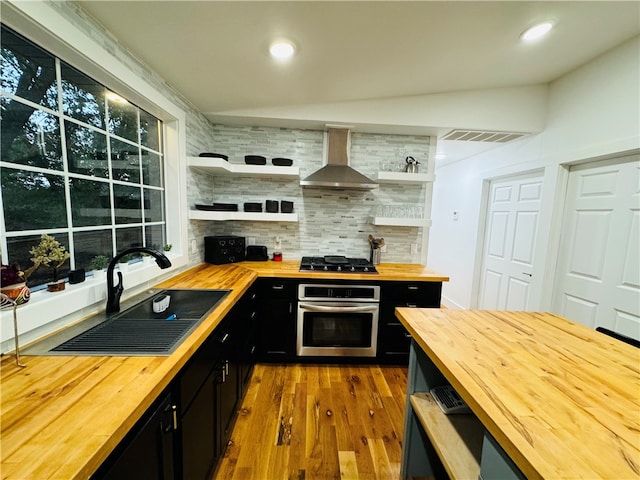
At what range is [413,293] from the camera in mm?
2463

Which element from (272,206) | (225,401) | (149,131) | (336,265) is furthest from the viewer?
(272,206)

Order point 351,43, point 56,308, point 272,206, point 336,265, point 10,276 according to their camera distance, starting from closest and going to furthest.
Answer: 1. point 10,276
2. point 56,308
3. point 351,43
4. point 336,265
5. point 272,206

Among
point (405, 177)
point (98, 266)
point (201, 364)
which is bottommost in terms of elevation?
point (201, 364)

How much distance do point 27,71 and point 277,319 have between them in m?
2.16

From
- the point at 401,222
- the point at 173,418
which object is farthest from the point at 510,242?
the point at 173,418

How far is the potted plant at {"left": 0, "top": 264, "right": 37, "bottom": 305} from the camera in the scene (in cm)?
90

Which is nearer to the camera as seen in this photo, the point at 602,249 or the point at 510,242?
the point at 602,249

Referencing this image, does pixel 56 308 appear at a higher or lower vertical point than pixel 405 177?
lower

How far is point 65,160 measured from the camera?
1.27 meters

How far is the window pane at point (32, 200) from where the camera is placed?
1.04 m

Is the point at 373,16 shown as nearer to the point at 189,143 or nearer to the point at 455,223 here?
the point at 189,143

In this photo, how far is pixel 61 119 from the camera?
124cm

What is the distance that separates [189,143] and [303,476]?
257 cm

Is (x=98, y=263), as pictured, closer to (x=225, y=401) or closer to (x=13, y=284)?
(x=13, y=284)
